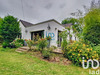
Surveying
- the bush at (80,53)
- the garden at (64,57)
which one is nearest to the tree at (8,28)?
the garden at (64,57)

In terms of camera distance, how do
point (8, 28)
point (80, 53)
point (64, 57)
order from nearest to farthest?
1. point (80, 53)
2. point (64, 57)
3. point (8, 28)

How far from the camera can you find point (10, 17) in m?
8.09

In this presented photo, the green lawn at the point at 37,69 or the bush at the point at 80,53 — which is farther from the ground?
the bush at the point at 80,53

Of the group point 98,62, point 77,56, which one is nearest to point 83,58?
point 77,56

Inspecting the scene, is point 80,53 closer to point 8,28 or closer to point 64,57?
point 64,57

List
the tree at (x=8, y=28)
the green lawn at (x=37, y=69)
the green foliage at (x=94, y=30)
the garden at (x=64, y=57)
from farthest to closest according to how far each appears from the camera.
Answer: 1. the tree at (x=8, y=28)
2. the green foliage at (x=94, y=30)
3. the garden at (x=64, y=57)
4. the green lawn at (x=37, y=69)

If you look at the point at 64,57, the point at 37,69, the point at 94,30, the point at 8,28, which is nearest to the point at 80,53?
the point at 64,57

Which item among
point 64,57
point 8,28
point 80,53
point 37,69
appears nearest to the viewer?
point 37,69

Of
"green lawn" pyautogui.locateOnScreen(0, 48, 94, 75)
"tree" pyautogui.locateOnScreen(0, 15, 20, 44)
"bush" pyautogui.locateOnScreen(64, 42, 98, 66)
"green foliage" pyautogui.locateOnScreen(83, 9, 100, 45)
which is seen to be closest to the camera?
"green lawn" pyautogui.locateOnScreen(0, 48, 94, 75)

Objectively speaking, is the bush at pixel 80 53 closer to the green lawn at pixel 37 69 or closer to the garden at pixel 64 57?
the garden at pixel 64 57

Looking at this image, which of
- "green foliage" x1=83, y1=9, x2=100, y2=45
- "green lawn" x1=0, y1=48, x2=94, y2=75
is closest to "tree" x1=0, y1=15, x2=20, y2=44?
"green lawn" x1=0, y1=48, x2=94, y2=75

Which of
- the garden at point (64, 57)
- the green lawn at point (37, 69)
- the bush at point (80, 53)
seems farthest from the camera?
the bush at point (80, 53)

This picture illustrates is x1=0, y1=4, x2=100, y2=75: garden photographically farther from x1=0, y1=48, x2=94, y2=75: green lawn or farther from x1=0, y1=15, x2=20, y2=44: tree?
x1=0, y1=15, x2=20, y2=44: tree

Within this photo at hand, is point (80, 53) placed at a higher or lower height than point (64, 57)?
higher
